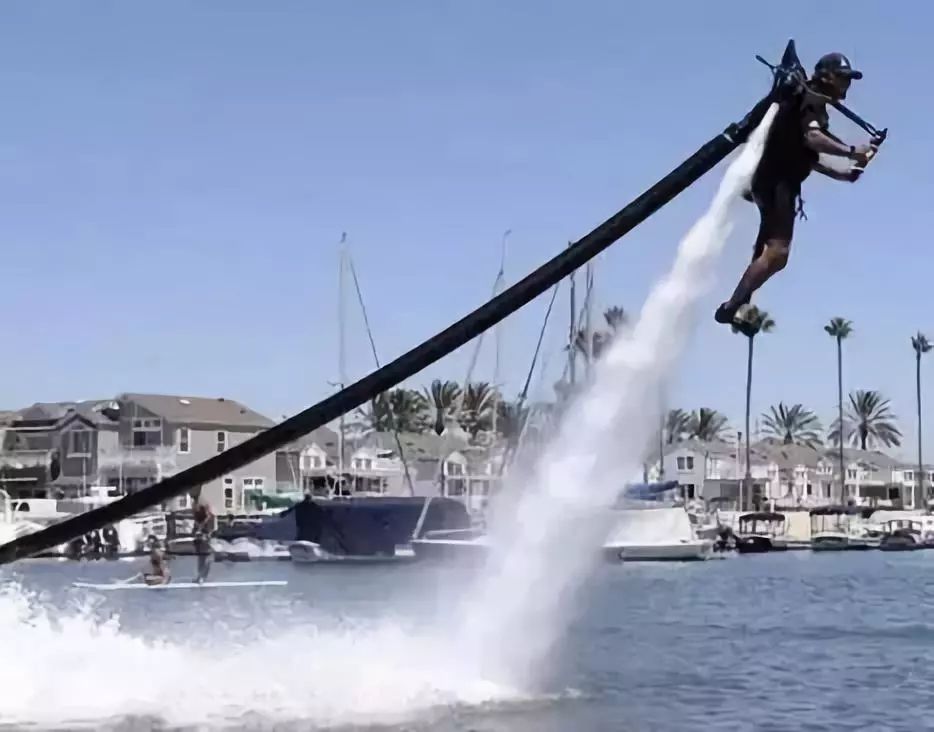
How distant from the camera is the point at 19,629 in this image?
30469mm

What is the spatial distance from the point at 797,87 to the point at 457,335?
3.50m

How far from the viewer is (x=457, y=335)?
13492 millimetres

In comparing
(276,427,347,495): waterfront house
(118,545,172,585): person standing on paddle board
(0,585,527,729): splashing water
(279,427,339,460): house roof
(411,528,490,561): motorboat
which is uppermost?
(279,427,339,460): house roof

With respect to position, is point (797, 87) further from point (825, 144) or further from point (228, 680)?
point (228, 680)

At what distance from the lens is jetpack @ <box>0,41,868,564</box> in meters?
13.4

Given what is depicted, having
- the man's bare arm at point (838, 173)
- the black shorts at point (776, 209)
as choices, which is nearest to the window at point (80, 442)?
the black shorts at point (776, 209)

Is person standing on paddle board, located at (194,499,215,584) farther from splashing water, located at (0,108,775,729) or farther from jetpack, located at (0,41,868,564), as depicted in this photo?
jetpack, located at (0,41,868,564)

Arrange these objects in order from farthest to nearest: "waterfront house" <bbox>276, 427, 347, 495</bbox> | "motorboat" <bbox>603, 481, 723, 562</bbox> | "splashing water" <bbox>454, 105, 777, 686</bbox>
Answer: "waterfront house" <bbox>276, 427, 347, 495</bbox>
"motorboat" <bbox>603, 481, 723, 562</bbox>
"splashing water" <bbox>454, 105, 777, 686</bbox>

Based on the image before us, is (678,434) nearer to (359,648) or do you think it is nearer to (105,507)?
(359,648)

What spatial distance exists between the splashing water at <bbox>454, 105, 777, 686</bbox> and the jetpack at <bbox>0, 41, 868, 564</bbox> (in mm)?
852

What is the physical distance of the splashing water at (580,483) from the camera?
1600cm

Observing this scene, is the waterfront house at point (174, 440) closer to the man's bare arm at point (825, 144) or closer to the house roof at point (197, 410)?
the house roof at point (197, 410)

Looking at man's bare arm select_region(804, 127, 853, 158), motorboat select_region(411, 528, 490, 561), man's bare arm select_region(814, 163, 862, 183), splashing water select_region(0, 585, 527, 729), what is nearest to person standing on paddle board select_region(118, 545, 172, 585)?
motorboat select_region(411, 528, 490, 561)

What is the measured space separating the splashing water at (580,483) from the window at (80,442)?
356ft
